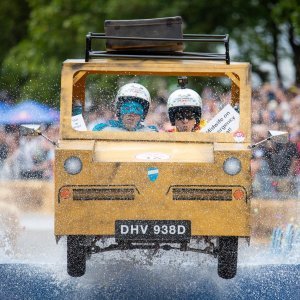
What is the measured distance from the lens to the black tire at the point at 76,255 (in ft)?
25.7

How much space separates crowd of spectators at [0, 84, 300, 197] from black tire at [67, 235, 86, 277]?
2716 mm

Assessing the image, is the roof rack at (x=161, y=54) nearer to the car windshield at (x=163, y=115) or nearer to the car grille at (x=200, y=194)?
the car windshield at (x=163, y=115)

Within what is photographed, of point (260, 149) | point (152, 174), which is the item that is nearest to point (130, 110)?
point (152, 174)

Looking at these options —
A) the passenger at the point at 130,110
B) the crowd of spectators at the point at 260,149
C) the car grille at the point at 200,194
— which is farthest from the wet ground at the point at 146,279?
the crowd of spectators at the point at 260,149

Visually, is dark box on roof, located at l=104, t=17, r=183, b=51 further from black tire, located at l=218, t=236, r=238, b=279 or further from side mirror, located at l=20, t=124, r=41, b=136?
black tire, located at l=218, t=236, r=238, b=279

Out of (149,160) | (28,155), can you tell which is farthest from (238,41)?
(149,160)

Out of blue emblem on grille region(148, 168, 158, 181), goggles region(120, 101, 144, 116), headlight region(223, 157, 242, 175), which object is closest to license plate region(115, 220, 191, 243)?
blue emblem on grille region(148, 168, 158, 181)

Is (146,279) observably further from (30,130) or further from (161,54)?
(161,54)

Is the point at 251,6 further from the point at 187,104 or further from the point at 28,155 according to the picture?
the point at 187,104

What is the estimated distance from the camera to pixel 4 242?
10219 mm

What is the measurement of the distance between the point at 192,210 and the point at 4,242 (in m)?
3.21

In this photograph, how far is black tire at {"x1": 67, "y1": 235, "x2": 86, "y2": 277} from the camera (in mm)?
7844

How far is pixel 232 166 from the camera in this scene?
299 inches

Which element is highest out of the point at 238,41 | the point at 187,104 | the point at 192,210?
the point at 238,41
